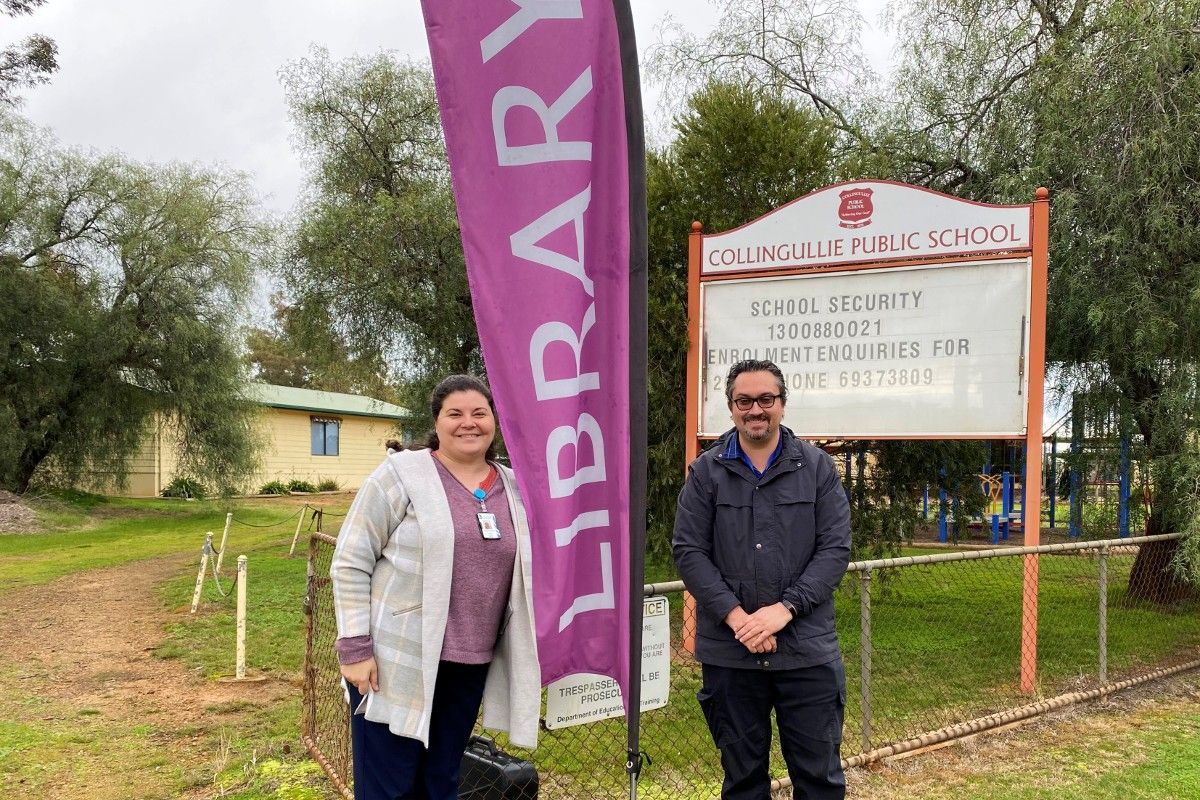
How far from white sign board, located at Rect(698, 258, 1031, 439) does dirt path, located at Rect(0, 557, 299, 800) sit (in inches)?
169

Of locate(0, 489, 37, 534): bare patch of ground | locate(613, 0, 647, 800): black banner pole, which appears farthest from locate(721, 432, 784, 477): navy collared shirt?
locate(0, 489, 37, 534): bare patch of ground

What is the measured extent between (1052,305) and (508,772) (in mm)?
7791

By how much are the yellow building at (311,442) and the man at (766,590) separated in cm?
2698

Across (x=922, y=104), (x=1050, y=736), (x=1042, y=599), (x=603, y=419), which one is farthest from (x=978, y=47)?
(x=603, y=419)

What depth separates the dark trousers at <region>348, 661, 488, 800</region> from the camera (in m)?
2.71

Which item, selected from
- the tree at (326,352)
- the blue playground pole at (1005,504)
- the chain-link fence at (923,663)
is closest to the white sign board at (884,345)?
the chain-link fence at (923,663)

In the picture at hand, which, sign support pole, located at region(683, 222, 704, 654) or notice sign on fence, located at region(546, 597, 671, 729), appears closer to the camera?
notice sign on fence, located at region(546, 597, 671, 729)

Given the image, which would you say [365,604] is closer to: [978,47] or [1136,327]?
[1136,327]

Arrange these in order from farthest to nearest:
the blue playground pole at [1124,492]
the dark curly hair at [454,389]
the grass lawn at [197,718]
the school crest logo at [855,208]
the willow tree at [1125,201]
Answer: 1. the blue playground pole at [1124,492]
2. the willow tree at [1125,201]
3. the school crest logo at [855,208]
4. the grass lawn at [197,718]
5. the dark curly hair at [454,389]

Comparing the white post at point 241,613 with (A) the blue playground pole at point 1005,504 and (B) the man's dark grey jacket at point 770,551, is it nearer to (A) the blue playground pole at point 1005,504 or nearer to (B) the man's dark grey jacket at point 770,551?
(B) the man's dark grey jacket at point 770,551

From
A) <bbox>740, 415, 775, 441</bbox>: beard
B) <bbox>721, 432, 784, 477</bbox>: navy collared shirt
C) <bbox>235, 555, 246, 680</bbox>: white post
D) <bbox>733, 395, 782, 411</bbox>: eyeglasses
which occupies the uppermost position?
<bbox>733, 395, 782, 411</bbox>: eyeglasses

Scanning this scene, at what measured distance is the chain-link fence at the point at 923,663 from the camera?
479cm

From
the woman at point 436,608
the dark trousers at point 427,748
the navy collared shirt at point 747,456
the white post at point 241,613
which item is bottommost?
the white post at point 241,613

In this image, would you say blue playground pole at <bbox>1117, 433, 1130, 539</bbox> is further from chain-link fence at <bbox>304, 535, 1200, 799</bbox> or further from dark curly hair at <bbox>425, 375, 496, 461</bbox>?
dark curly hair at <bbox>425, 375, 496, 461</bbox>
